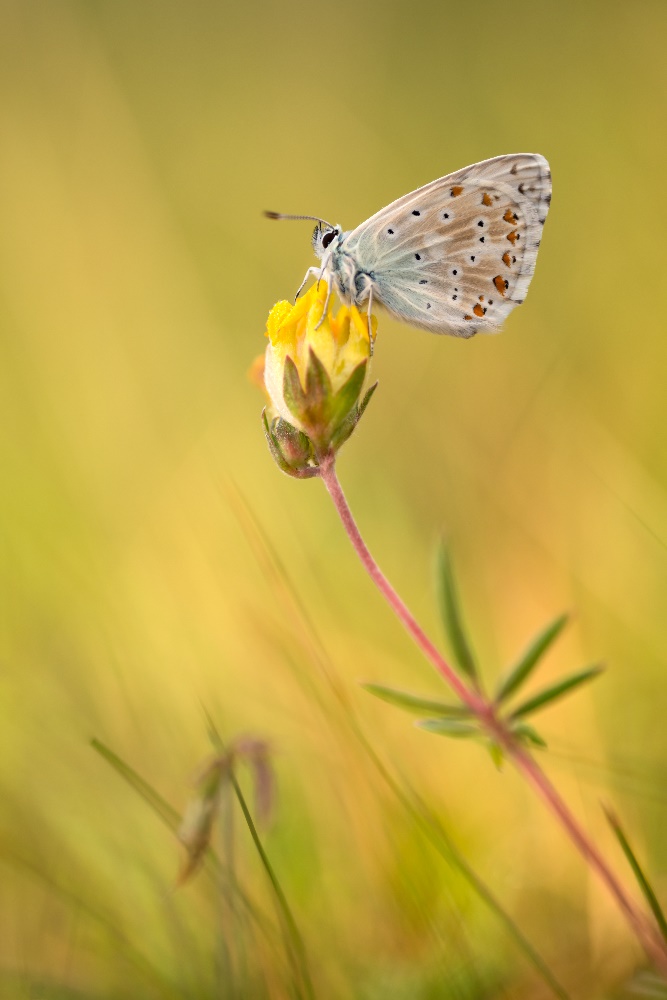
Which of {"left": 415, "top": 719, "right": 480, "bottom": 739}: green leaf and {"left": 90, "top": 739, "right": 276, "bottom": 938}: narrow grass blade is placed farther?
{"left": 415, "top": 719, "right": 480, "bottom": 739}: green leaf

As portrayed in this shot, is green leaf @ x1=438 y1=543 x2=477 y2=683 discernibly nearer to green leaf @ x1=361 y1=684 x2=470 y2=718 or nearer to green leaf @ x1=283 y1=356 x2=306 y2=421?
green leaf @ x1=361 y1=684 x2=470 y2=718

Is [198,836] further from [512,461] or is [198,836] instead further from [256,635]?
[512,461]

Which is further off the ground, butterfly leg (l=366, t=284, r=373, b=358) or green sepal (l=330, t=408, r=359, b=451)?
butterfly leg (l=366, t=284, r=373, b=358)

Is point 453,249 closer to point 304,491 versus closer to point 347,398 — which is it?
point 347,398

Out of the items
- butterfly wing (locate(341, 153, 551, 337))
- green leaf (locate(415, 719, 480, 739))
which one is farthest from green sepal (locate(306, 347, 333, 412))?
green leaf (locate(415, 719, 480, 739))

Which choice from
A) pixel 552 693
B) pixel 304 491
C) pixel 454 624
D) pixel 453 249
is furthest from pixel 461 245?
pixel 304 491

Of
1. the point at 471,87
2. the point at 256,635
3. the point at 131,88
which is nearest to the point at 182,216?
the point at 131,88

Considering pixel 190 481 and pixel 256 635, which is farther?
pixel 190 481
